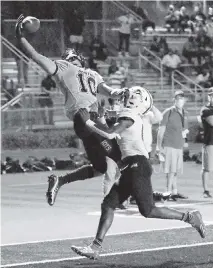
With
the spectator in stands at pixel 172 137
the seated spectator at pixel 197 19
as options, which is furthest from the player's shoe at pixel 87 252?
the seated spectator at pixel 197 19

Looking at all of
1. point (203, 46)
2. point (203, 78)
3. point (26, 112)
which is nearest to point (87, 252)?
point (26, 112)

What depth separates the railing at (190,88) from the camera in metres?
30.6

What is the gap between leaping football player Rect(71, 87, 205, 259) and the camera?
34.0 ft

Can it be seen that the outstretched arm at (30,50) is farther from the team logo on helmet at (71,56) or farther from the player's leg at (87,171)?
the player's leg at (87,171)

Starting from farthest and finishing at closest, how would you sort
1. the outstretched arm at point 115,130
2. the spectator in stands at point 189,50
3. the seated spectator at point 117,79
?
the spectator in stands at point 189,50, the seated spectator at point 117,79, the outstretched arm at point 115,130

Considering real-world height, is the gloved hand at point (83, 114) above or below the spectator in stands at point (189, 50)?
above

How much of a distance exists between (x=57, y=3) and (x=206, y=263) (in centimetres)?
2217

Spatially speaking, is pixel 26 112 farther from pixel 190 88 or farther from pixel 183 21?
pixel 183 21

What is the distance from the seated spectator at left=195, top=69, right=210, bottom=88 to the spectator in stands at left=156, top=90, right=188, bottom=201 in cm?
1574

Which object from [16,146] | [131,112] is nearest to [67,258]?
[131,112]

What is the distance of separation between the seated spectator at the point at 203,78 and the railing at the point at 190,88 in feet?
0.68

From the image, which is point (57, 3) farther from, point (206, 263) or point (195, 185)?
point (206, 263)

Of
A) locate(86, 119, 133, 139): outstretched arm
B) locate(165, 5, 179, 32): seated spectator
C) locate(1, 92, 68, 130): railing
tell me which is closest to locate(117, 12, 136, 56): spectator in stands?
locate(165, 5, 179, 32): seated spectator

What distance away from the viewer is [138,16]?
112 ft
